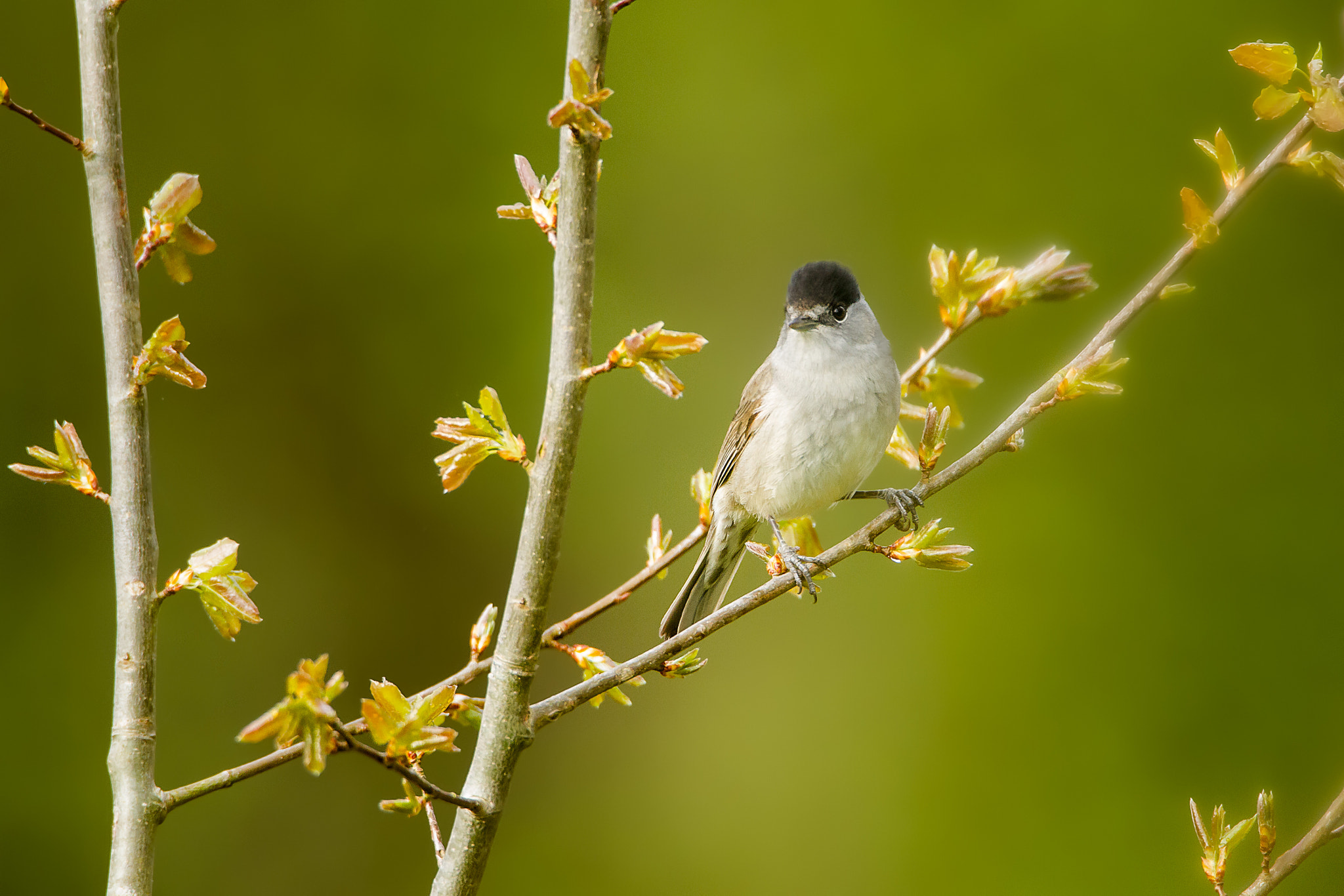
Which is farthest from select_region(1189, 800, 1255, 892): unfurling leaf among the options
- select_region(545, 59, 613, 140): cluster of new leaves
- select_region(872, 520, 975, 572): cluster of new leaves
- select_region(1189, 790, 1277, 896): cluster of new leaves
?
select_region(545, 59, 613, 140): cluster of new leaves

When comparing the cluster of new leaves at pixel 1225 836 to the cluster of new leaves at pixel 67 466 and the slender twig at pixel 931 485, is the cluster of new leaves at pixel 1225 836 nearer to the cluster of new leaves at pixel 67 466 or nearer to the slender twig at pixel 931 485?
the slender twig at pixel 931 485

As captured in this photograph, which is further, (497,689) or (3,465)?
(3,465)

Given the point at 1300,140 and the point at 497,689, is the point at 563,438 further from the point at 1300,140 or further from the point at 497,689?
the point at 1300,140

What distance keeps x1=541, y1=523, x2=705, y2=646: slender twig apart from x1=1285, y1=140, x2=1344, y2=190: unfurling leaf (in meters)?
0.75

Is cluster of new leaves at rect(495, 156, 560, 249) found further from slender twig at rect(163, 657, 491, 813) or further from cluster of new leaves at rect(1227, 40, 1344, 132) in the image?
cluster of new leaves at rect(1227, 40, 1344, 132)

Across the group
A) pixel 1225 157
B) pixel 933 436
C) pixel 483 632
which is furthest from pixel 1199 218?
pixel 483 632

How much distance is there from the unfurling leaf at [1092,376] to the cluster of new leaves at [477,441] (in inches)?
21.7

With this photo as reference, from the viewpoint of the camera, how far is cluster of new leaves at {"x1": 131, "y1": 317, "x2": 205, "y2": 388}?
3.11 ft

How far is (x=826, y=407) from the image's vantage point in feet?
6.29

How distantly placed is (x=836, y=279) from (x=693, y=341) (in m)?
1.09

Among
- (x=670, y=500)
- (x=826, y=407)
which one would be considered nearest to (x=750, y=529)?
(x=826, y=407)

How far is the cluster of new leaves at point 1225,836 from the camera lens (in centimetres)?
100

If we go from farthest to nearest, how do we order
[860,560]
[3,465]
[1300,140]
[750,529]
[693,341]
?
[860,560]
[3,465]
[750,529]
[1300,140]
[693,341]

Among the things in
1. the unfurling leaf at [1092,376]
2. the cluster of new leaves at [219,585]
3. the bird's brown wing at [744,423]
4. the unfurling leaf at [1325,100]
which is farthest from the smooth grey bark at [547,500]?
the bird's brown wing at [744,423]
